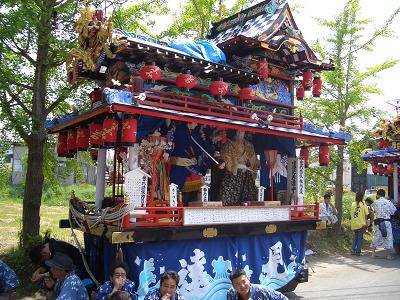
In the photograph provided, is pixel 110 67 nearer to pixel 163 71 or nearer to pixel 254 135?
pixel 163 71

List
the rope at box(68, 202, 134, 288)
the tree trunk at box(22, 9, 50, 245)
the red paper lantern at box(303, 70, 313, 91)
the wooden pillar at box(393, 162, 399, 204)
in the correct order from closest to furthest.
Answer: the rope at box(68, 202, 134, 288)
the tree trunk at box(22, 9, 50, 245)
the red paper lantern at box(303, 70, 313, 91)
the wooden pillar at box(393, 162, 399, 204)

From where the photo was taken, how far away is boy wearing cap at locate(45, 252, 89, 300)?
218 inches

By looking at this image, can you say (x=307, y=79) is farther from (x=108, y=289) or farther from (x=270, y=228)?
(x=108, y=289)

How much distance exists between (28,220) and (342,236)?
424 inches

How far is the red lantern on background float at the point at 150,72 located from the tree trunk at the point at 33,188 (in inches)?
141

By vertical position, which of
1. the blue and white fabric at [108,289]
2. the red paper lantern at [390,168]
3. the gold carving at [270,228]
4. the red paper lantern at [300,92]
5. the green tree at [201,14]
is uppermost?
the green tree at [201,14]

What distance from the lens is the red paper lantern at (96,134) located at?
732 centimetres

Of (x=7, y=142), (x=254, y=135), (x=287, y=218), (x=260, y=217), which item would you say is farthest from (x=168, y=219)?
(x=7, y=142)

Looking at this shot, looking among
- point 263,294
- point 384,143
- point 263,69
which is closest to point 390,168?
point 384,143

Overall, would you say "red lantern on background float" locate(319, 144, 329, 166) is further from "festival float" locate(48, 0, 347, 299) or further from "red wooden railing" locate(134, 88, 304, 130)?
"red wooden railing" locate(134, 88, 304, 130)

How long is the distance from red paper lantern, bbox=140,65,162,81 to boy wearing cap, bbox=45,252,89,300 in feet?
11.1

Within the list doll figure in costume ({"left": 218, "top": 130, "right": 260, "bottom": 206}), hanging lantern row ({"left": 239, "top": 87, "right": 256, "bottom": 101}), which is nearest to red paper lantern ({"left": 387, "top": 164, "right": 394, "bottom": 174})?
doll figure in costume ({"left": 218, "top": 130, "right": 260, "bottom": 206})

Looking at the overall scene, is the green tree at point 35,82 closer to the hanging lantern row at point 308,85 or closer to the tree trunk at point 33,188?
the tree trunk at point 33,188

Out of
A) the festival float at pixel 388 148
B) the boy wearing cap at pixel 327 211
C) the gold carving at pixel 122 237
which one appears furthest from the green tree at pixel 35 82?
the festival float at pixel 388 148
